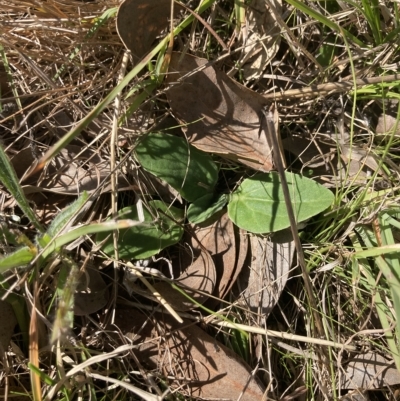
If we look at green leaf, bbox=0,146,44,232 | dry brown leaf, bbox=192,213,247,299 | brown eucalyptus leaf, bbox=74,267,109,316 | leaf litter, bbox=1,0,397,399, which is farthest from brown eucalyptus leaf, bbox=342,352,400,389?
green leaf, bbox=0,146,44,232

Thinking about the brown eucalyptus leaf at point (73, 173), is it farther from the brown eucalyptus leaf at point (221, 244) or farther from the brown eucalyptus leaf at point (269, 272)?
the brown eucalyptus leaf at point (269, 272)

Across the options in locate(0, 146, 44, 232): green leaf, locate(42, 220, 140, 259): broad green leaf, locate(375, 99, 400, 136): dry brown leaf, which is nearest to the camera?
locate(42, 220, 140, 259): broad green leaf

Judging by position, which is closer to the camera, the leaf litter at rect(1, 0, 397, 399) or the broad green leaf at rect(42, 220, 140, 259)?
the broad green leaf at rect(42, 220, 140, 259)

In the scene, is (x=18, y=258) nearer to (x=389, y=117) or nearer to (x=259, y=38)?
(x=259, y=38)

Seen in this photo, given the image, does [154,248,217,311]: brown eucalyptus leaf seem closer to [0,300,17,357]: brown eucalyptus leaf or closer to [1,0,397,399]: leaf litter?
[1,0,397,399]: leaf litter

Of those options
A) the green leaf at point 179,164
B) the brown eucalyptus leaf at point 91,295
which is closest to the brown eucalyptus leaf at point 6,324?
the brown eucalyptus leaf at point 91,295

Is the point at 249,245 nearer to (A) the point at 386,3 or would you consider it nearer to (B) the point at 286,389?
(B) the point at 286,389

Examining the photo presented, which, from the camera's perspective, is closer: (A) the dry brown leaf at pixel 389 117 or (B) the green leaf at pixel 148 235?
(B) the green leaf at pixel 148 235
